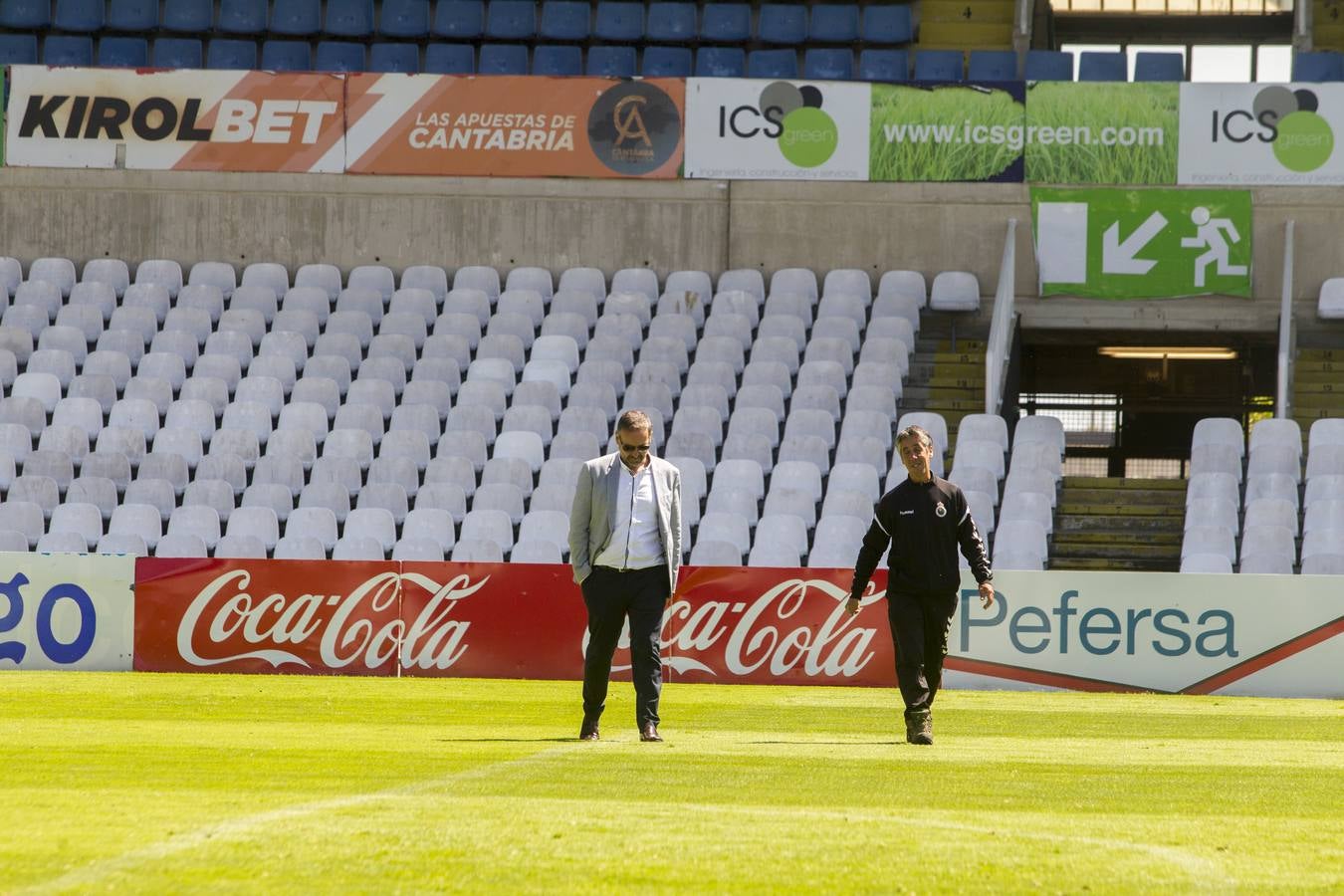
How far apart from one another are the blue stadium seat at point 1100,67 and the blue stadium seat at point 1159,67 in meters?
0.48

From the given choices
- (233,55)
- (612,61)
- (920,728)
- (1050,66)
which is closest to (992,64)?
(1050,66)

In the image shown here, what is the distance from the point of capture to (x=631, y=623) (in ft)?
31.3

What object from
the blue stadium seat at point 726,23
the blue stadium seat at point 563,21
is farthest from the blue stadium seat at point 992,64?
the blue stadium seat at point 563,21

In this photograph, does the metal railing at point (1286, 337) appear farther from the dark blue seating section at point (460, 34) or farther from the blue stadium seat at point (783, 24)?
the blue stadium seat at point (783, 24)

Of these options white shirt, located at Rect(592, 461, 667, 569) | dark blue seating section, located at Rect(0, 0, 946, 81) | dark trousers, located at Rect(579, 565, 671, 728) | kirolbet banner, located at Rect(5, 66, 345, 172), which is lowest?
dark trousers, located at Rect(579, 565, 671, 728)

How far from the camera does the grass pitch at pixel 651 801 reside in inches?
208

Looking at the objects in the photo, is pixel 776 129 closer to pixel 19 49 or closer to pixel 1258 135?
pixel 1258 135

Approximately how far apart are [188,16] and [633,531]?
67.8ft

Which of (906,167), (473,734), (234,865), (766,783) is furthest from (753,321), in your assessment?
(234,865)

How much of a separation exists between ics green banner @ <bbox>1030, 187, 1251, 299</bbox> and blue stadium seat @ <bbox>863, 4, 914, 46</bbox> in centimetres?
441

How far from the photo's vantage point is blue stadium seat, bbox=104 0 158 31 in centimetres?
2780

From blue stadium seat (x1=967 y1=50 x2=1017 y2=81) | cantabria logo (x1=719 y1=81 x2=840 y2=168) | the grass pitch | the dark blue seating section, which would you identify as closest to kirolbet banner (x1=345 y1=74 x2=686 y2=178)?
cantabria logo (x1=719 y1=81 x2=840 y2=168)

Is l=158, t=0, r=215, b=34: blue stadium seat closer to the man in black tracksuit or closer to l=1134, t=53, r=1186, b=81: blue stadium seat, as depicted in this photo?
l=1134, t=53, r=1186, b=81: blue stadium seat

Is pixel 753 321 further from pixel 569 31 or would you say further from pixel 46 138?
pixel 46 138
